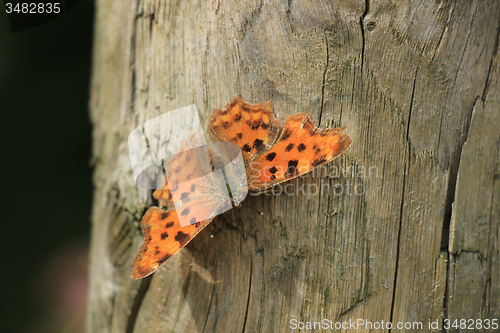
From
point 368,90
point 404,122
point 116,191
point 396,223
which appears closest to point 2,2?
point 116,191

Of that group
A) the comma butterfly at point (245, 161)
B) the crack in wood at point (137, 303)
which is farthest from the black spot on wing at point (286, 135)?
the crack in wood at point (137, 303)

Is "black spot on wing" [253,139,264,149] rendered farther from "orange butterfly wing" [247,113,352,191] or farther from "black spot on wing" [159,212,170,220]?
"black spot on wing" [159,212,170,220]

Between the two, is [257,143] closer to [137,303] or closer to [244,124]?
[244,124]

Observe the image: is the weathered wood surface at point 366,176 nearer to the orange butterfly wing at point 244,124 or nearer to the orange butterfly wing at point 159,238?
the orange butterfly wing at point 244,124

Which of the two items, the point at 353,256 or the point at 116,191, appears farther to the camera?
the point at 116,191

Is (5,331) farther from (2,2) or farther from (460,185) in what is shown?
(460,185)

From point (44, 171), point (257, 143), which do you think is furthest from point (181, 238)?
→ point (44, 171)
